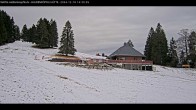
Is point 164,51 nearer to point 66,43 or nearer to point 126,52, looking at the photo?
point 126,52

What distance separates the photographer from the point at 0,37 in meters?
43.5

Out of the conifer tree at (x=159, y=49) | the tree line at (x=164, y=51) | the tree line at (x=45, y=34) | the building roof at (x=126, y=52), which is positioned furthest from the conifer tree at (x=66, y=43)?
the conifer tree at (x=159, y=49)

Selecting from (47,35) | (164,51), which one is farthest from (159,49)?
(47,35)

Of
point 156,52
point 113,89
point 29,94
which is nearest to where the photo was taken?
point 29,94

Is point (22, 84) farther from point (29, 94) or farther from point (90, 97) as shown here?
point (90, 97)

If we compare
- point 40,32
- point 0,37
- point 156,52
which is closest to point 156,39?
point 156,52

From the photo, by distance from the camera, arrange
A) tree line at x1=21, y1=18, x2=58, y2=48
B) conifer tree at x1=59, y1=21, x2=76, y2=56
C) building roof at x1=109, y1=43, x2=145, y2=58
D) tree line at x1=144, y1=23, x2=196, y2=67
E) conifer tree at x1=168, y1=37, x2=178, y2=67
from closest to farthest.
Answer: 1. tree line at x1=144, y1=23, x2=196, y2=67
2. conifer tree at x1=168, y1=37, x2=178, y2=67
3. building roof at x1=109, y1=43, x2=145, y2=58
4. conifer tree at x1=59, y1=21, x2=76, y2=56
5. tree line at x1=21, y1=18, x2=58, y2=48

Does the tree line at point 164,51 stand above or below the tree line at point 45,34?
below

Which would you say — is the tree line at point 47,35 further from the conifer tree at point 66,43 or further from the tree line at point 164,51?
the tree line at point 164,51

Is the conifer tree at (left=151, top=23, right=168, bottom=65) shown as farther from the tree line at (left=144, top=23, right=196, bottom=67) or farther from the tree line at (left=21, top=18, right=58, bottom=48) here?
the tree line at (left=21, top=18, right=58, bottom=48)

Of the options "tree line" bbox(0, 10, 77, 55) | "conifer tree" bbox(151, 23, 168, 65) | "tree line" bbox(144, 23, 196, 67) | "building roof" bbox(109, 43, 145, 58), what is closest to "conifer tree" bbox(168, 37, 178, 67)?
"tree line" bbox(144, 23, 196, 67)
